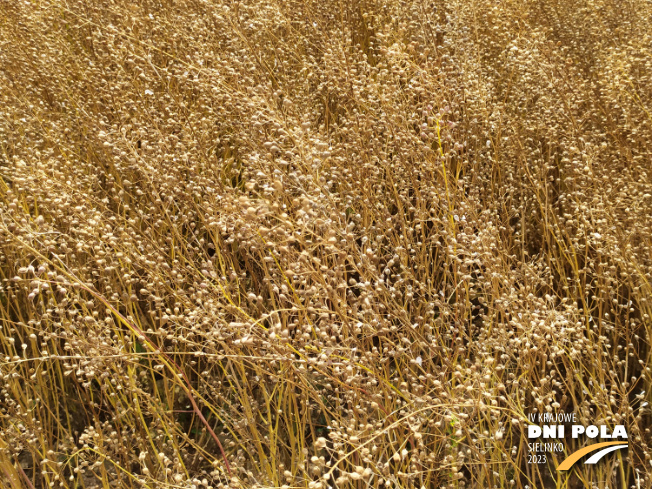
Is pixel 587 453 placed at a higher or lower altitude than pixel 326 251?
lower

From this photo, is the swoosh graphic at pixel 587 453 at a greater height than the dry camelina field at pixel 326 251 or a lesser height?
lesser

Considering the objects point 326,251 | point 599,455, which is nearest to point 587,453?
point 599,455

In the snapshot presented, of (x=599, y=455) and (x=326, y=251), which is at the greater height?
(x=326, y=251)

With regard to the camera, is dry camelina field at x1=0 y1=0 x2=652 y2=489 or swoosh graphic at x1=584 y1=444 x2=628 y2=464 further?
swoosh graphic at x1=584 y1=444 x2=628 y2=464

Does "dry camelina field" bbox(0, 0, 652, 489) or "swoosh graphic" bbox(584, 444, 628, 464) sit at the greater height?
"dry camelina field" bbox(0, 0, 652, 489)

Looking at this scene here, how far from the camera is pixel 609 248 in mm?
1866

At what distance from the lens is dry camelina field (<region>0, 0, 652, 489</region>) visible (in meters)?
1.48

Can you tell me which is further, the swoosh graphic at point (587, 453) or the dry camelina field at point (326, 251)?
the swoosh graphic at point (587, 453)

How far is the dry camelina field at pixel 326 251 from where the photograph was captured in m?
1.48

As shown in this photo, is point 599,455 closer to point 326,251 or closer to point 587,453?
point 587,453

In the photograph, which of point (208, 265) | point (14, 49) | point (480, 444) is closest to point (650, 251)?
point (480, 444)

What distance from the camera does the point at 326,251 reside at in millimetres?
1618

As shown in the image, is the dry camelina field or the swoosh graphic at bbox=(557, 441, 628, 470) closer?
the dry camelina field

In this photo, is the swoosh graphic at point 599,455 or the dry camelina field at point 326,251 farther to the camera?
the swoosh graphic at point 599,455
